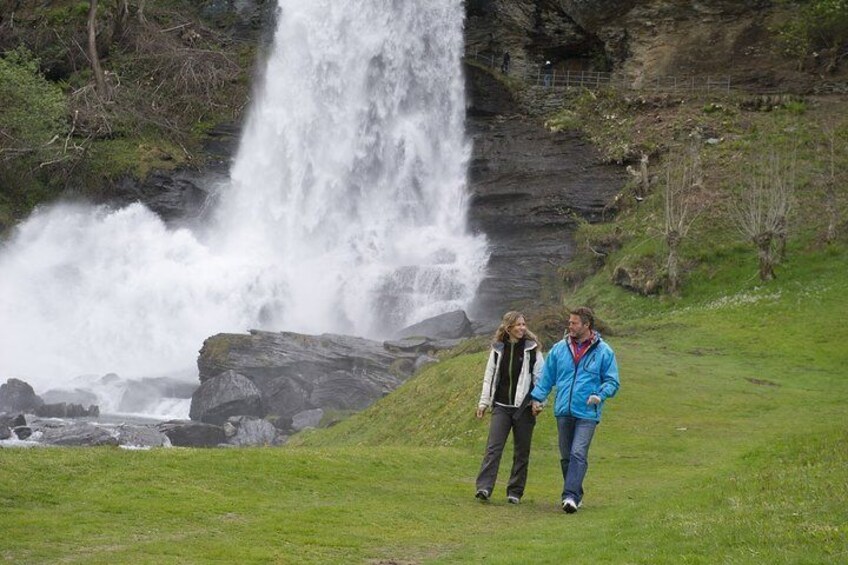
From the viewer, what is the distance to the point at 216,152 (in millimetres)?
48125

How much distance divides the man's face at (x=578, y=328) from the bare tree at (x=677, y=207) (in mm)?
23785

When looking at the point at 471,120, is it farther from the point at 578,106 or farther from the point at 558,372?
the point at 558,372

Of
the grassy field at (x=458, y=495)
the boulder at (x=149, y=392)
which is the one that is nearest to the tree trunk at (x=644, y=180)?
the boulder at (x=149, y=392)

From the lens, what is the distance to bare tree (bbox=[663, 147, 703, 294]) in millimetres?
32875

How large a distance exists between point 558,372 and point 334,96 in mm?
38766

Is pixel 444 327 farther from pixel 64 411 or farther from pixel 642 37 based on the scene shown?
pixel 642 37

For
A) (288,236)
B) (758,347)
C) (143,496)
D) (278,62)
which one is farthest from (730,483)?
(278,62)

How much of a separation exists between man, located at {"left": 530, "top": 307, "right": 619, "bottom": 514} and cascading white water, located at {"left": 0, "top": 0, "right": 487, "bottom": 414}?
27.0 meters

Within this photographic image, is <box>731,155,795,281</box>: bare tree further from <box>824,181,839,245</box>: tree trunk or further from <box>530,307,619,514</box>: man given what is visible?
<box>530,307,619,514</box>: man

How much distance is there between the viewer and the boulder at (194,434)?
23.4m

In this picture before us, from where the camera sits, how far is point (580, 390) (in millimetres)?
9945

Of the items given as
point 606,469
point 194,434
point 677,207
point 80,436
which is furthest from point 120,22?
point 606,469

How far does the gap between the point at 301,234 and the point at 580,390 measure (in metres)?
34.6

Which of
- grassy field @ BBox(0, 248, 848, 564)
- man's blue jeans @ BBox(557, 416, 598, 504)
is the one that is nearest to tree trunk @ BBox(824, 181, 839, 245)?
grassy field @ BBox(0, 248, 848, 564)
